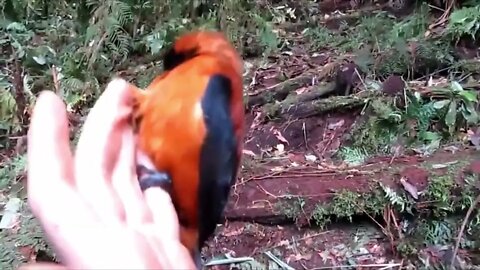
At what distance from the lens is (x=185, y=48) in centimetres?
121

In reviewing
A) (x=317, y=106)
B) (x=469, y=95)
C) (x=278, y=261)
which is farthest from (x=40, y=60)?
(x=469, y=95)

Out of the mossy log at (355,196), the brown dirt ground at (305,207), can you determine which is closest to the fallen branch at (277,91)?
the brown dirt ground at (305,207)

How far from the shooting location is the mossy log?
262cm

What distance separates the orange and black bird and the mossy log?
4.91ft

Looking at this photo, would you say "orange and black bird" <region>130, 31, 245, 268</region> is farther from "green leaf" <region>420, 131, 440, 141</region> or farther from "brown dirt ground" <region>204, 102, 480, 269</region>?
"green leaf" <region>420, 131, 440, 141</region>

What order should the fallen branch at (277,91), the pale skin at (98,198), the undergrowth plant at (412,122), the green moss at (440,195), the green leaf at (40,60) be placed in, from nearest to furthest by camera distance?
the pale skin at (98,198)
the green moss at (440,195)
the undergrowth plant at (412,122)
the fallen branch at (277,91)
the green leaf at (40,60)

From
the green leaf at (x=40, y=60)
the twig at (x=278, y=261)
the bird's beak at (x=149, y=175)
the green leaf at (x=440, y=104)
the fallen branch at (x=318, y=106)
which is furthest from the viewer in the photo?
the green leaf at (x=40, y=60)

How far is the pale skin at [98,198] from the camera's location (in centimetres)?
73

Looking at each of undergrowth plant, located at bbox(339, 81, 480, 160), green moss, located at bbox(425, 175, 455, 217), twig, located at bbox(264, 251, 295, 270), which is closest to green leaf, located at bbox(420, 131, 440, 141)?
undergrowth plant, located at bbox(339, 81, 480, 160)

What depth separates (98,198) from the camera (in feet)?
2.67

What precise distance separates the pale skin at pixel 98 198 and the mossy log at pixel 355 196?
5.47 ft

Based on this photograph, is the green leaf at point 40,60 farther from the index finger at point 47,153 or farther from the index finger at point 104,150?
the index finger at point 47,153

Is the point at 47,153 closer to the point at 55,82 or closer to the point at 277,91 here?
the point at 277,91

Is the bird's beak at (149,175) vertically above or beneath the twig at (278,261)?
above
